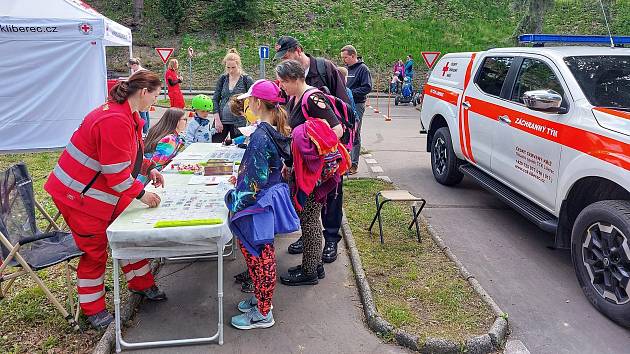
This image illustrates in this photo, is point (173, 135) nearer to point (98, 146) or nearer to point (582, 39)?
point (98, 146)

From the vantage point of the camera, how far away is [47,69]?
1041 centimetres

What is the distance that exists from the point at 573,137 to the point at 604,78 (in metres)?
0.84

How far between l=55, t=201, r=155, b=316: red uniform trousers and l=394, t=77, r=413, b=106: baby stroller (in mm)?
18383

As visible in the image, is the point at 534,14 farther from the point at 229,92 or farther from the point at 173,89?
the point at 229,92

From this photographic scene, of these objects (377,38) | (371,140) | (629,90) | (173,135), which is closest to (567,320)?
(629,90)

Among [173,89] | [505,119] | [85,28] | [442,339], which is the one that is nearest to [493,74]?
[505,119]

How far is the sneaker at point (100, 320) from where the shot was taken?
3.64 m

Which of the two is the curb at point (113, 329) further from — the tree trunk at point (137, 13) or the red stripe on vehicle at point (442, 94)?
the tree trunk at point (137, 13)

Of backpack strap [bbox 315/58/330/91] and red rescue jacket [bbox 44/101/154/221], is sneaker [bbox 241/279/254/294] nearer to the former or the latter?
red rescue jacket [bbox 44/101/154/221]

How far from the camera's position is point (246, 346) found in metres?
3.49

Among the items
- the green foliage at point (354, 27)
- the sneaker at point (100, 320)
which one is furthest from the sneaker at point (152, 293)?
the green foliage at point (354, 27)

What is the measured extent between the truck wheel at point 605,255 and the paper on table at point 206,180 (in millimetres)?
2876

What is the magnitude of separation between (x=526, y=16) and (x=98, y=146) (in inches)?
688

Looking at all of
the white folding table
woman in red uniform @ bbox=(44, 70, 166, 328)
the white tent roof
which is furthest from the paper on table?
the white tent roof
